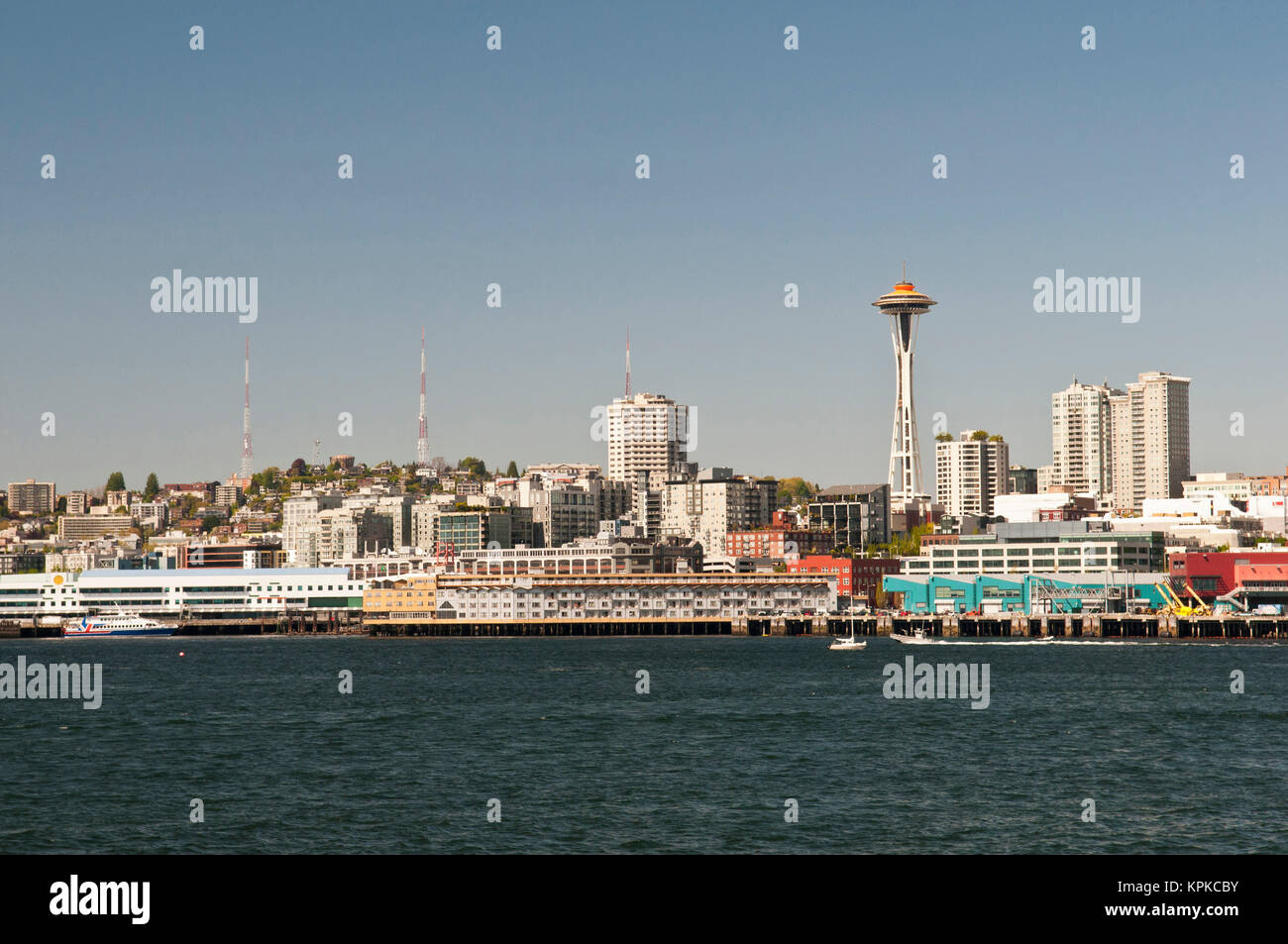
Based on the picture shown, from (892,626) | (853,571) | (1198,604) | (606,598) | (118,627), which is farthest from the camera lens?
(853,571)

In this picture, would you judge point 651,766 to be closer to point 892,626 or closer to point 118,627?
point 892,626

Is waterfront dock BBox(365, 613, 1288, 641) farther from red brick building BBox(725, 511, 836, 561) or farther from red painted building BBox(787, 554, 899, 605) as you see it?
red brick building BBox(725, 511, 836, 561)

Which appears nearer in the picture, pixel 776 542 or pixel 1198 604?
pixel 1198 604

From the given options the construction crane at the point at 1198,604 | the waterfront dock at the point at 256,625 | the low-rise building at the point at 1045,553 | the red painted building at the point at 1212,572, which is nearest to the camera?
the construction crane at the point at 1198,604

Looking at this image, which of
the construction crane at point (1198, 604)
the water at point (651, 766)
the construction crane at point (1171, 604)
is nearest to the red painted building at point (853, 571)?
the construction crane at point (1171, 604)

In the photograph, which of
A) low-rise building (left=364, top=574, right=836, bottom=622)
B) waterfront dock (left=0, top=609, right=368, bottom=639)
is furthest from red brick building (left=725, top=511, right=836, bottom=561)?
waterfront dock (left=0, top=609, right=368, bottom=639)

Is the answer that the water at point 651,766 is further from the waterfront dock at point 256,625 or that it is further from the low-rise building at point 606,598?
the waterfront dock at point 256,625

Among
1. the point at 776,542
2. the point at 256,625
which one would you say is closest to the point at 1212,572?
the point at 776,542
